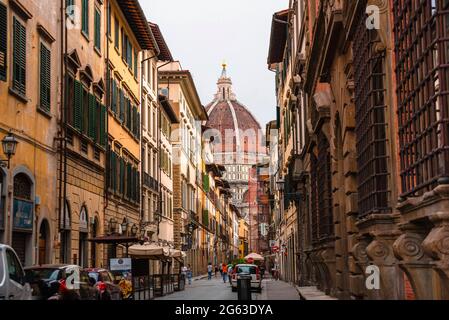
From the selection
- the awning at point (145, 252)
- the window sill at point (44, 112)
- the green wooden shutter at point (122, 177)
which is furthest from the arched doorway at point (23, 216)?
the green wooden shutter at point (122, 177)

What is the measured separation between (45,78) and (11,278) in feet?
45.7

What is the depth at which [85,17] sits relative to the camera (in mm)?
31703

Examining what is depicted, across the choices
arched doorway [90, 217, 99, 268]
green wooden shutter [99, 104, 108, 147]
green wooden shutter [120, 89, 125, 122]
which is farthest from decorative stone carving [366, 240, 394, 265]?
green wooden shutter [120, 89, 125, 122]

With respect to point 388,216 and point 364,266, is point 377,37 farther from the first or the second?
point 364,266

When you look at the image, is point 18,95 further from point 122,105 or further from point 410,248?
point 122,105

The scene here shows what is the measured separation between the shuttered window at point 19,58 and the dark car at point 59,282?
6.17 meters

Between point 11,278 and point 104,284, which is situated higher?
point 11,278

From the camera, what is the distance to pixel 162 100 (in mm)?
Result: 57781

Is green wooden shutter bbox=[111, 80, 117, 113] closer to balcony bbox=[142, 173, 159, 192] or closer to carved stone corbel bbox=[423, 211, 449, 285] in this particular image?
balcony bbox=[142, 173, 159, 192]

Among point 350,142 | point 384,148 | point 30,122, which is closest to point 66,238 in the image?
point 30,122

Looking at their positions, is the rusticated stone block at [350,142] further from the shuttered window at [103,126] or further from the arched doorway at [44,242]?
the shuttered window at [103,126]

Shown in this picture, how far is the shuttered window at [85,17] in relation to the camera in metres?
31.1

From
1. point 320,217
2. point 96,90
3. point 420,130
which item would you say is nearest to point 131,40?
point 96,90

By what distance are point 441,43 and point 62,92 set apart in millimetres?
21599
